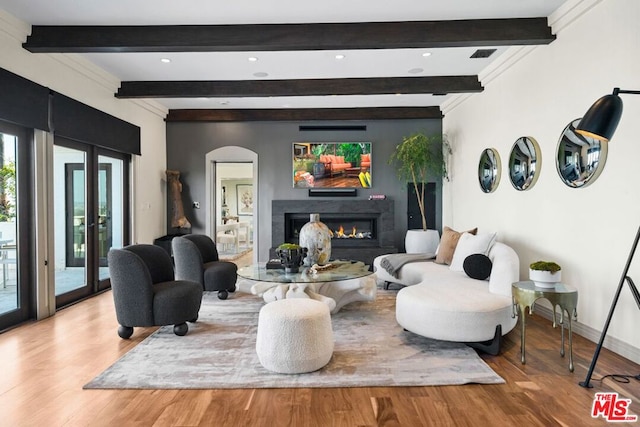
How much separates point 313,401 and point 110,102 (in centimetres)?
509

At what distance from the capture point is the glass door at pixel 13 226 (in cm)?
376

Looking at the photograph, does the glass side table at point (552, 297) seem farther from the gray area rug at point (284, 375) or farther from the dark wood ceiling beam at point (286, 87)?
the dark wood ceiling beam at point (286, 87)

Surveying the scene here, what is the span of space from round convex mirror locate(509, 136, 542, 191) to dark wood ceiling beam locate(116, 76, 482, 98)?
1.39 m

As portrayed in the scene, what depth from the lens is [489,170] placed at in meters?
5.33

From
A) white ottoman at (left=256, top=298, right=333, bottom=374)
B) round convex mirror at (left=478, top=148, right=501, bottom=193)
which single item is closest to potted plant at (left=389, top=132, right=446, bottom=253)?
round convex mirror at (left=478, top=148, right=501, bottom=193)

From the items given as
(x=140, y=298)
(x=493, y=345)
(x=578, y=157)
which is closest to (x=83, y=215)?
(x=140, y=298)

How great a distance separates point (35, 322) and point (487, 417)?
4.25m

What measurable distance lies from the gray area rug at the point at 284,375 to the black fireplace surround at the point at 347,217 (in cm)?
338

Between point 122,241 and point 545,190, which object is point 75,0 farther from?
point 545,190

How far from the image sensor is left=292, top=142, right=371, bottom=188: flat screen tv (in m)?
7.45

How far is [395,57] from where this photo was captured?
475 cm

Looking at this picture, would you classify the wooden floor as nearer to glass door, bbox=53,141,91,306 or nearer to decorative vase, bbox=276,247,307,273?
decorative vase, bbox=276,247,307,273

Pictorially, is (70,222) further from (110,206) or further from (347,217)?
(347,217)

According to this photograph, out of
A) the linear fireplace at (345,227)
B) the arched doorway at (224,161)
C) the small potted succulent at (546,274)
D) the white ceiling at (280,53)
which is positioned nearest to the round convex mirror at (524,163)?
the white ceiling at (280,53)
